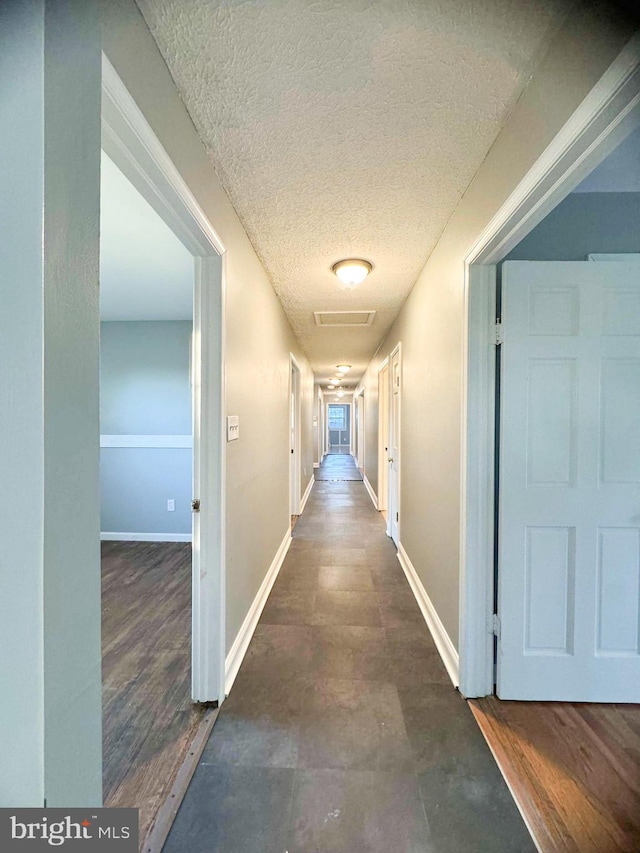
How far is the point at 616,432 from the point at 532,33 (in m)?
1.45

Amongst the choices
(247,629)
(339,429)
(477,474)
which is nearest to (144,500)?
(247,629)

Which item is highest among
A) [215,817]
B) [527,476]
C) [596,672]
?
[527,476]

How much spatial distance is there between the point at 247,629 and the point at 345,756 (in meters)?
0.86

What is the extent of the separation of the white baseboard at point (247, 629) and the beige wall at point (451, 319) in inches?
44.0

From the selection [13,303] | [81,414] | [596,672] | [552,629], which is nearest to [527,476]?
[552,629]

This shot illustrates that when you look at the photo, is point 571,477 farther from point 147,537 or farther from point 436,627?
point 147,537

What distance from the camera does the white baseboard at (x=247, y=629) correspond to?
1708 millimetres

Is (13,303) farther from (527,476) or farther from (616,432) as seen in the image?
(616,432)

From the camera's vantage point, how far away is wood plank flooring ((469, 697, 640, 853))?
111 cm

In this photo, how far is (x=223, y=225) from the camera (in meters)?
1.63

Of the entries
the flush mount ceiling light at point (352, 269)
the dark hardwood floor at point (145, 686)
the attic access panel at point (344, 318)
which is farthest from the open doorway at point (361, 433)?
the flush mount ceiling light at point (352, 269)

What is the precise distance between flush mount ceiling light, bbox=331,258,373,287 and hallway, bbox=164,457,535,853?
2.26 metres

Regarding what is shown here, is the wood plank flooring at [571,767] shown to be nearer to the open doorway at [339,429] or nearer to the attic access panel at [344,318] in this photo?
the attic access panel at [344,318]

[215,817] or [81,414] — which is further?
[215,817]
